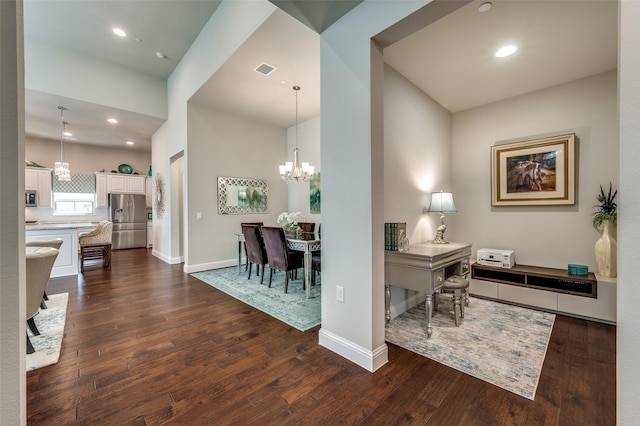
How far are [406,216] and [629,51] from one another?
7.17 feet

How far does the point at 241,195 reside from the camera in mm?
5473

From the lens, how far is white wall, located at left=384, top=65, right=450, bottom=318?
2.77 metres

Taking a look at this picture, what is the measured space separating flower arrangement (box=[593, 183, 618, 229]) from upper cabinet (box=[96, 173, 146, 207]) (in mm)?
10478

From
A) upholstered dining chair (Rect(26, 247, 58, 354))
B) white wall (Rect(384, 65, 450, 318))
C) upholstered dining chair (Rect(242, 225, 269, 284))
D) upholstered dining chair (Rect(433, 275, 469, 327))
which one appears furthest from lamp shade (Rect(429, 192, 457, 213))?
upholstered dining chair (Rect(26, 247, 58, 354))

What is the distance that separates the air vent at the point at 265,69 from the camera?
3.56 meters

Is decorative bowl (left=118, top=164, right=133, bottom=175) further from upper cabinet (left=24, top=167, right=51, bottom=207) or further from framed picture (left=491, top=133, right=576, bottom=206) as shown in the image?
framed picture (left=491, top=133, right=576, bottom=206)

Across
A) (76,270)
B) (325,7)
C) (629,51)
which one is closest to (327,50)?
(325,7)

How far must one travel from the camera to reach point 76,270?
477cm

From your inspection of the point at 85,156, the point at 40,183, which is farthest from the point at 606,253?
the point at 85,156

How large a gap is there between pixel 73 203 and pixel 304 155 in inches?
284

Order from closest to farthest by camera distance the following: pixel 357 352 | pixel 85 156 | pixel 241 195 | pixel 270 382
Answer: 1. pixel 270 382
2. pixel 357 352
3. pixel 241 195
4. pixel 85 156

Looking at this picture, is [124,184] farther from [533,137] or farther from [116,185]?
[533,137]

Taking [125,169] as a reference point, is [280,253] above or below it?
below

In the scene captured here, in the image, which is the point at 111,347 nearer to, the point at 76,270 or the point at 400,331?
the point at 400,331
